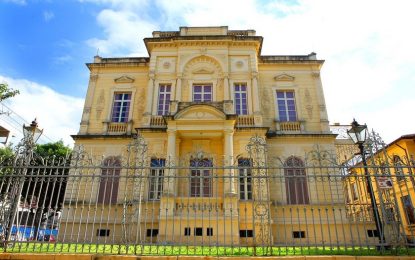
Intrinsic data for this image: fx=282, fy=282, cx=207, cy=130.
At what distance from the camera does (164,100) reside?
58.3ft

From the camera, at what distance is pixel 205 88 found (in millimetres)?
17859

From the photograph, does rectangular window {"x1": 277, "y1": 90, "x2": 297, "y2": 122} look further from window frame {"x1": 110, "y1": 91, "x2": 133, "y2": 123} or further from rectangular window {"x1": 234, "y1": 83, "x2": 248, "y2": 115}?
window frame {"x1": 110, "y1": 91, "x2": 133, "y2": 123}

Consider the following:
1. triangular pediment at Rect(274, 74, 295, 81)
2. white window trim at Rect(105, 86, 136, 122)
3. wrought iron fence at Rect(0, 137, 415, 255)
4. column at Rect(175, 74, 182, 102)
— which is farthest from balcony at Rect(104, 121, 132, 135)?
triangular pediment at Rect(274, 74, 295, 81)

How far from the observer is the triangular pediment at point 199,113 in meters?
14.8

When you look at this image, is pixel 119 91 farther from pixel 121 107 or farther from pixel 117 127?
pixel 117 127

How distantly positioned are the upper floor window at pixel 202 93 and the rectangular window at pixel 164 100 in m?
1.69

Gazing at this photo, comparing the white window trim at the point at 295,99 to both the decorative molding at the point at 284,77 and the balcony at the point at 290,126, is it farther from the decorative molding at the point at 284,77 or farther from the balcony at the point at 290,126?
the decorative molding at the point at 284,77

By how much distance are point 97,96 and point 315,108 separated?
14317 millimetres

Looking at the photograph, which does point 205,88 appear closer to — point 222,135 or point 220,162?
point 222,135

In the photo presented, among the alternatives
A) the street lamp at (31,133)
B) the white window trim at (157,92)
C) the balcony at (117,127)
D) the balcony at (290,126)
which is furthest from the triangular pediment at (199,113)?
the street lamp at (31,133)

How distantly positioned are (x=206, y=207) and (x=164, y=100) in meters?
8.68

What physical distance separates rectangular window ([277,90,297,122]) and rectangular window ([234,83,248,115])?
248cm

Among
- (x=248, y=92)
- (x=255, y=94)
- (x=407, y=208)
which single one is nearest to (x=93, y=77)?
(x=248, y=92)

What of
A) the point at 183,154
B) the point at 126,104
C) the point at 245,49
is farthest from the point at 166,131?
the point at 245,49
